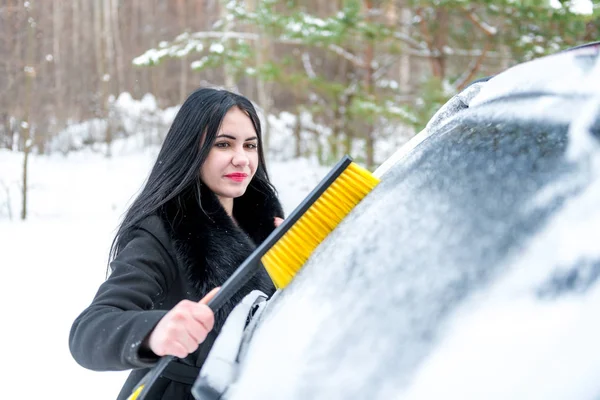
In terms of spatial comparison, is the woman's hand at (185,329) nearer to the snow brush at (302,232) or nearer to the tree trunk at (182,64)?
the snow brush at (302,232)

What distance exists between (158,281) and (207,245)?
0.54 ft

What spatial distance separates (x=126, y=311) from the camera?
1.05 m

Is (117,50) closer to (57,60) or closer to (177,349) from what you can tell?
(57,60)

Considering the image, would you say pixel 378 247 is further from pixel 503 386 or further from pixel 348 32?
pixel 348 32

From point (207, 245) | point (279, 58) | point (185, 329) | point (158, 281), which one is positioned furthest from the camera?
point (279, 58)

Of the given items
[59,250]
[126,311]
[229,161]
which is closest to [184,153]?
[229,161]

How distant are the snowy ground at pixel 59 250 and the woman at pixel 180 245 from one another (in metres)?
0.69

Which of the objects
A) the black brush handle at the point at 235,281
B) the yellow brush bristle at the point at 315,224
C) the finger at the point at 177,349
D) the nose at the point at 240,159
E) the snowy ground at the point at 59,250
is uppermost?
the nose at the point at 240,159

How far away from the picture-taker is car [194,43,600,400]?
62 cm

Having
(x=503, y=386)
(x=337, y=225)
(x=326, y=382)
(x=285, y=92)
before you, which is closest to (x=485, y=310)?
(x=503, y=386)

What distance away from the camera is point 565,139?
0.72 metres

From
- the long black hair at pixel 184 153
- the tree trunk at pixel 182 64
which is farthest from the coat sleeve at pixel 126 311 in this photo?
the tree trunk at pixel 182 64

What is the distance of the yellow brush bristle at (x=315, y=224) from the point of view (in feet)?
3.09

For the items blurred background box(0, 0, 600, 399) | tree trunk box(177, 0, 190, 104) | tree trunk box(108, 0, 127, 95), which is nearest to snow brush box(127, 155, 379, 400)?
blurred background box(0, 0, 600, 399)
